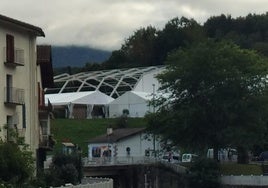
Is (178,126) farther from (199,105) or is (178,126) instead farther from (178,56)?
(178,56)

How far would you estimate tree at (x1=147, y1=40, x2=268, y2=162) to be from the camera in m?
91.2

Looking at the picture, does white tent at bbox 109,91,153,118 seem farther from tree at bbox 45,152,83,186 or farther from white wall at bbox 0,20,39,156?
white wall at bbox 0,20,39,156

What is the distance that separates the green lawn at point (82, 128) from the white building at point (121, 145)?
2.62 m

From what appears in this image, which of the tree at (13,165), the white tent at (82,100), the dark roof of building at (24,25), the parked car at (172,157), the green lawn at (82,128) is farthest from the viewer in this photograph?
the white tent at (82,100)

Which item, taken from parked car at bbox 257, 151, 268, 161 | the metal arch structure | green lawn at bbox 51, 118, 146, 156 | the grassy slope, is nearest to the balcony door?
parked car at bbox 257, 151, 268, 161

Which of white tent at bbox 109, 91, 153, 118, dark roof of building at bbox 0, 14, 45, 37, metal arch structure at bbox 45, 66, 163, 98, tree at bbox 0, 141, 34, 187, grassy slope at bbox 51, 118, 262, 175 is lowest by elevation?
tree at bbox 0, 141, 34, 187

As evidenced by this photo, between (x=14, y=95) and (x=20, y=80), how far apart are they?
192 cm

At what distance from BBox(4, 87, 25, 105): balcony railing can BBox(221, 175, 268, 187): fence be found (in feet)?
91.7

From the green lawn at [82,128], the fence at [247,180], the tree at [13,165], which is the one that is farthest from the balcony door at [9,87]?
the green lawn at [82,128]

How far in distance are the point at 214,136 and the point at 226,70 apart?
23.7 ft

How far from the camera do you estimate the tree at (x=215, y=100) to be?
9125cm

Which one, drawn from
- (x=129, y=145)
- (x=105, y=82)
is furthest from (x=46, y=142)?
(x=105, y=82)

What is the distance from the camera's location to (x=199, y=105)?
93.2m

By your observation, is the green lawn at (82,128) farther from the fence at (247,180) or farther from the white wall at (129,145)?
the fence at (247,180)
